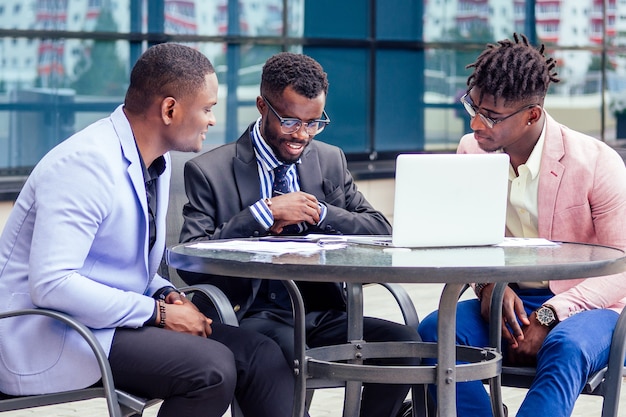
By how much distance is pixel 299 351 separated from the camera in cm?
352

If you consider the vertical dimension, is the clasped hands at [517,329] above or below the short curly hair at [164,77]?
below

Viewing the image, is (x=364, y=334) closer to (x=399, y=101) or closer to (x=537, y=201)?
(x=537, y=201)

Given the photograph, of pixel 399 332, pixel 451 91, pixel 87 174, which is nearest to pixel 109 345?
pixel 87 174

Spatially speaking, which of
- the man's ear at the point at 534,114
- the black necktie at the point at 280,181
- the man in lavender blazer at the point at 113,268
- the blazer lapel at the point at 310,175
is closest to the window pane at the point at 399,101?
the blazer lapel at the point at 310,175

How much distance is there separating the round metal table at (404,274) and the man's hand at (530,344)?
178 millimetres

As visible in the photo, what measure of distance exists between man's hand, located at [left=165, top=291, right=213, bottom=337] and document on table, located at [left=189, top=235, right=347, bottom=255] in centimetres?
18

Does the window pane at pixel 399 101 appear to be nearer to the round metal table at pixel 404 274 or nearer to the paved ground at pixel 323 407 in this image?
the paved ground at pixel 323 407

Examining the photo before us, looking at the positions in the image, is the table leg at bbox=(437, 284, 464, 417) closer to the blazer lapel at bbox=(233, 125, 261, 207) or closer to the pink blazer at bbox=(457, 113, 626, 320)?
the pink blazer at bbox=(457, 113, 626, 320)

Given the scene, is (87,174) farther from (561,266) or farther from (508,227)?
(508,227)

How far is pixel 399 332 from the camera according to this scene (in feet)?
13.0

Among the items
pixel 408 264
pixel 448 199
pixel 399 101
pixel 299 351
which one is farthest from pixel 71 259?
pixel 399 101

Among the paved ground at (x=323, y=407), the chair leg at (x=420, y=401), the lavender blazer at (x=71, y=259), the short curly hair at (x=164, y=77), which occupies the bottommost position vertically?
the paved ground at (x=323, y=407)

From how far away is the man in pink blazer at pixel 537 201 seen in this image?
3.75 m

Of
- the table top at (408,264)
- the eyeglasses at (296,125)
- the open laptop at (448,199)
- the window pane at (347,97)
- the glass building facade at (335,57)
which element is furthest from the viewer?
the window pane at (347,97)
